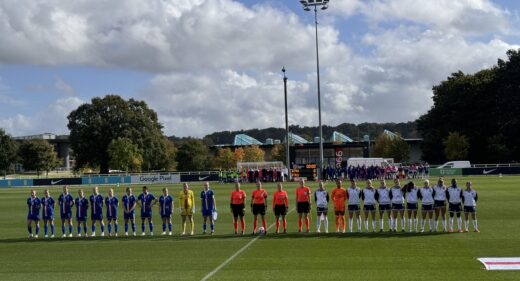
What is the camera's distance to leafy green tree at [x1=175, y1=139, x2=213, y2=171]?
107669 millimetres

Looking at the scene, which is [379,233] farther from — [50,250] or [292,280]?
[50,250]

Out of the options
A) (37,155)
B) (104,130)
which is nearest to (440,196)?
(104,130)

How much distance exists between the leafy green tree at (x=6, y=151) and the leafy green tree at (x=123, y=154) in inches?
739

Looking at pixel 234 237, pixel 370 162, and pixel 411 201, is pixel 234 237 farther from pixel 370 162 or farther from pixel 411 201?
pixel 370 162

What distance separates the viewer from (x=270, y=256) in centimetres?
1612

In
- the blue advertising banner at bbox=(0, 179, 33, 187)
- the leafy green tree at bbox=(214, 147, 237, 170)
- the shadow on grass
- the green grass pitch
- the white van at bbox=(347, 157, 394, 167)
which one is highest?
the leafy green tree at bbox=(214, 147, 237, 170)

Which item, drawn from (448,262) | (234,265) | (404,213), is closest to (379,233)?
(404,213)

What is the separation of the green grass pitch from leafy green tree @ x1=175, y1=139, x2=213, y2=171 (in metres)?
84.5

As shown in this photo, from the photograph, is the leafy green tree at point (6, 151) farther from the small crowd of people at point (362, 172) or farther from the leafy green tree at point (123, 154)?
the small crowd of people at point (362, 172)

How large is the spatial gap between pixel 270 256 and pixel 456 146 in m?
69.1

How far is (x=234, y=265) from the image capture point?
48.8ft

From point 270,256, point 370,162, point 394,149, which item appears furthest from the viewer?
point 394,149

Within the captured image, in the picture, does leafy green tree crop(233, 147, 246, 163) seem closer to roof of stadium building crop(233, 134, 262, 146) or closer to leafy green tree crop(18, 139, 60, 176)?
roof of stadium building crop(233, 134, 262, 146)

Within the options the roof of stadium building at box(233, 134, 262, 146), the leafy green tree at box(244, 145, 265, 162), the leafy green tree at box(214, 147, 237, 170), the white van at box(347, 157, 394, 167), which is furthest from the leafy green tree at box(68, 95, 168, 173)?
the roof of stadium building at box(233, 134, 262, 146)
